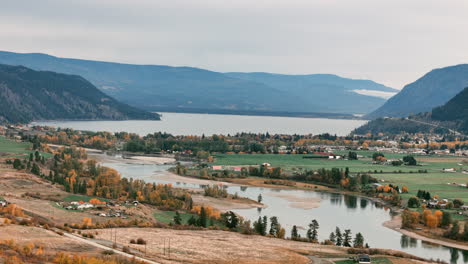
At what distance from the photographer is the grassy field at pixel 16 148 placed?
92631mm

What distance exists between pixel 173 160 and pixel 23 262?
8263cm

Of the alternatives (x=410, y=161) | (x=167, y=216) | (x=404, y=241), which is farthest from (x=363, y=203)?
(x=410, y=161)

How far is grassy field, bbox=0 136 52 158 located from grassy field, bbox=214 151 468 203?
87.9 ft

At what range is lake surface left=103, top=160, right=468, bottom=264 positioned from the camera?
163 feet

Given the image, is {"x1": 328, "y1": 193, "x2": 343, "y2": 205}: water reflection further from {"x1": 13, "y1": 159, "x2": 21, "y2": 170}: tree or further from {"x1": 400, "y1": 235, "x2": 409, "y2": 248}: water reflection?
{"x1": 13, "y1": 159, "x2": 21, "y2": 170}: tree

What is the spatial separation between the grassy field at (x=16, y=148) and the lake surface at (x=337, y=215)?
1445cm

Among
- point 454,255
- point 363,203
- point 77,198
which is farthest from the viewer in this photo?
point 363,203

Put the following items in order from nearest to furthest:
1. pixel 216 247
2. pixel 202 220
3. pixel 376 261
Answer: pixel 376 261
pixel 216 247
pixel 202 220

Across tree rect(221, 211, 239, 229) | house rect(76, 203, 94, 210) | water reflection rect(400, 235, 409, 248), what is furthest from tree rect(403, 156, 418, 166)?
house rect(76, 203, 94, 210)

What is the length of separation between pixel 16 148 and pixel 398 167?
54.3 meters

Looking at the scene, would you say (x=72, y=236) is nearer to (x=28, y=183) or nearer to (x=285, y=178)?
(x=28, y=183)

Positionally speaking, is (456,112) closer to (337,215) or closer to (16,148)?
(16,148)

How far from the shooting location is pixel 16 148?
100500 mm

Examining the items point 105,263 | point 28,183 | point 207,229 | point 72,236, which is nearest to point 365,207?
point 207,229
